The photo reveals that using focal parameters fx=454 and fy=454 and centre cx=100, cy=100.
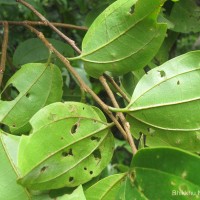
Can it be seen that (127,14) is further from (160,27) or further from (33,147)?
(33,147)

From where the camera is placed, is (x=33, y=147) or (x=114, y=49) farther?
(x=114, y=49)

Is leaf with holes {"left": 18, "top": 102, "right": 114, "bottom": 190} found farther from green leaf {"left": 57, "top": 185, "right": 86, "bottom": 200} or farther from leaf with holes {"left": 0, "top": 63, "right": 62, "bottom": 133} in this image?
leaf with holes {"left": 0, "top": 63, "right": 62, "bottom": 133}

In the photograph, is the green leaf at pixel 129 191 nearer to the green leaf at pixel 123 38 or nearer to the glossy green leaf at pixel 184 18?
the green leaf at pixel 123 38

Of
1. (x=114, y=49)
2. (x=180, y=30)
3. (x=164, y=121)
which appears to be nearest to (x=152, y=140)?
(x=164, y=121)

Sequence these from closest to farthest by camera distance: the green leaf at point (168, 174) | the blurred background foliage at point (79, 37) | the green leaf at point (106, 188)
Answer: the green leaf at point (168, 174) < the green leaf at point (106, 188) < the blurred background foliage at point (79, 37)

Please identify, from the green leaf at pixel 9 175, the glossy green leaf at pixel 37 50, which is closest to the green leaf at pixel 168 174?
the green leaf at pixel 9 175
